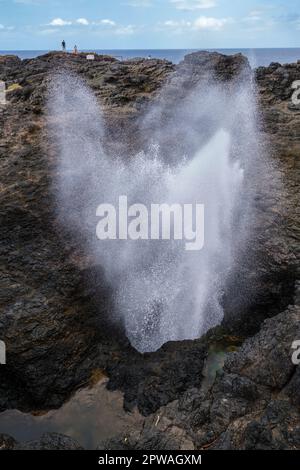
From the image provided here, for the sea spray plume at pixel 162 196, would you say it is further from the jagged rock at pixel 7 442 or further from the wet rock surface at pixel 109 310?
the jagged rock at pixel 7 442

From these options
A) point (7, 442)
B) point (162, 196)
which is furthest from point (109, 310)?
point (7, 442)

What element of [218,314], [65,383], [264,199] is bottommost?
[65,383]

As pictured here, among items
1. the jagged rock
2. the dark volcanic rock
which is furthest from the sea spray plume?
the jagged rock

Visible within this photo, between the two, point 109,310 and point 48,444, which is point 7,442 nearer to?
point 48,444

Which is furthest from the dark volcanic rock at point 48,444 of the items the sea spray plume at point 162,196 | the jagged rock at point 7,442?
the sea spray plume at point 162,196

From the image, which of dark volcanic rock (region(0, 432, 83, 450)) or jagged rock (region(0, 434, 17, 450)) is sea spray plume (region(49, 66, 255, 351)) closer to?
dark volcanic rock (region(0, 432, 83, 450))

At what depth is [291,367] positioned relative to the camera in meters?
7.29

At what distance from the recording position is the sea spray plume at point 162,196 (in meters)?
10.9

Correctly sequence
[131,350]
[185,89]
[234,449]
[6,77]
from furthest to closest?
[6,77]
[185,89]
[131,350]
[234,449]

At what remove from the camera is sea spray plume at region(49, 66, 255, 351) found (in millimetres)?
10938

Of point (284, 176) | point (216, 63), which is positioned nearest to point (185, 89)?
point (216, 63)

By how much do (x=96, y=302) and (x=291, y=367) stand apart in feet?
16.9
